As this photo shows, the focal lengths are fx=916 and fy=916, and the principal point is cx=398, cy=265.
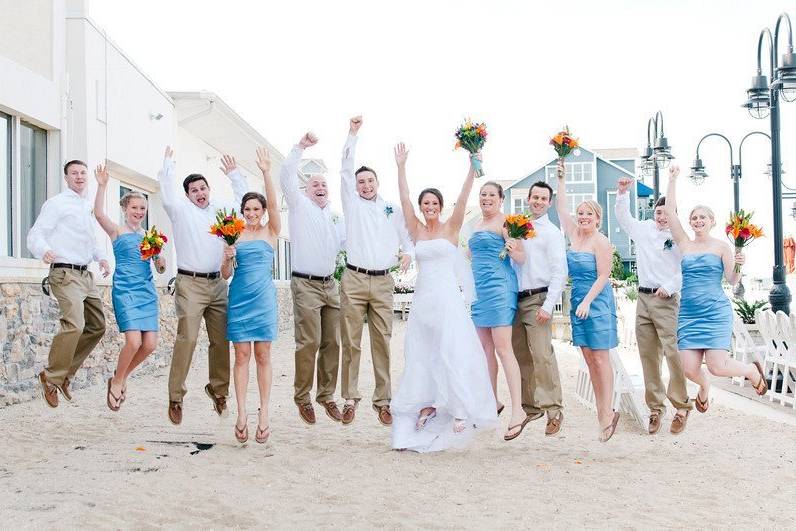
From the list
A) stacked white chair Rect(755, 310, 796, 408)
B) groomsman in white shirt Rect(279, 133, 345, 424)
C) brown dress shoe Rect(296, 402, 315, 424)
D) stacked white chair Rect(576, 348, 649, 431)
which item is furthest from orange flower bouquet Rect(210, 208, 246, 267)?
stacked white chair Rect(755, 310, 796, 408)

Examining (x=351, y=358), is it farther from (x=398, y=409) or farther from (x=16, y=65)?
(x=16, y=65)

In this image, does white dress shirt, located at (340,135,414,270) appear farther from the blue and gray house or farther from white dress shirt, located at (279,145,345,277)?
the blue and gray house

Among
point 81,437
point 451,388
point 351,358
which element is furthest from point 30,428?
point 451,388

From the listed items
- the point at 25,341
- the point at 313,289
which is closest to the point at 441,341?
the point at 313,289

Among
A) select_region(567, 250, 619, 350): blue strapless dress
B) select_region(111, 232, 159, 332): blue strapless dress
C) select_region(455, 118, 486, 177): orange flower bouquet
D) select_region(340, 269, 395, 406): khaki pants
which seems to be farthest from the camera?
select_region(111, 232, 159, 332): blue strapless dress

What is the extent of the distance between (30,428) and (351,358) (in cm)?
371

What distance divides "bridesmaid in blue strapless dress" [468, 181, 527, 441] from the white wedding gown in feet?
0.51

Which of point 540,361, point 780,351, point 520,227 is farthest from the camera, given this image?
point 780,351

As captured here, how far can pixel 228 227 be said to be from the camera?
720 centimetres

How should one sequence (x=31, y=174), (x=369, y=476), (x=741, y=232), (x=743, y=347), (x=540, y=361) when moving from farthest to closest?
(x=743, y=347), (x=31, y=174), (x=741, y=232), (x=540, y=361), (x=369, y=476)

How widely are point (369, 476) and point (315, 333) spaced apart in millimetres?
1412

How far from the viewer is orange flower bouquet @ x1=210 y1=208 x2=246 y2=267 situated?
7.21 meters

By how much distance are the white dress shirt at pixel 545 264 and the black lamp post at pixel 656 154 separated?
12314mm

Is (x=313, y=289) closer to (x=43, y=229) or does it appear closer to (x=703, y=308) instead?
(x=43, y=229)
